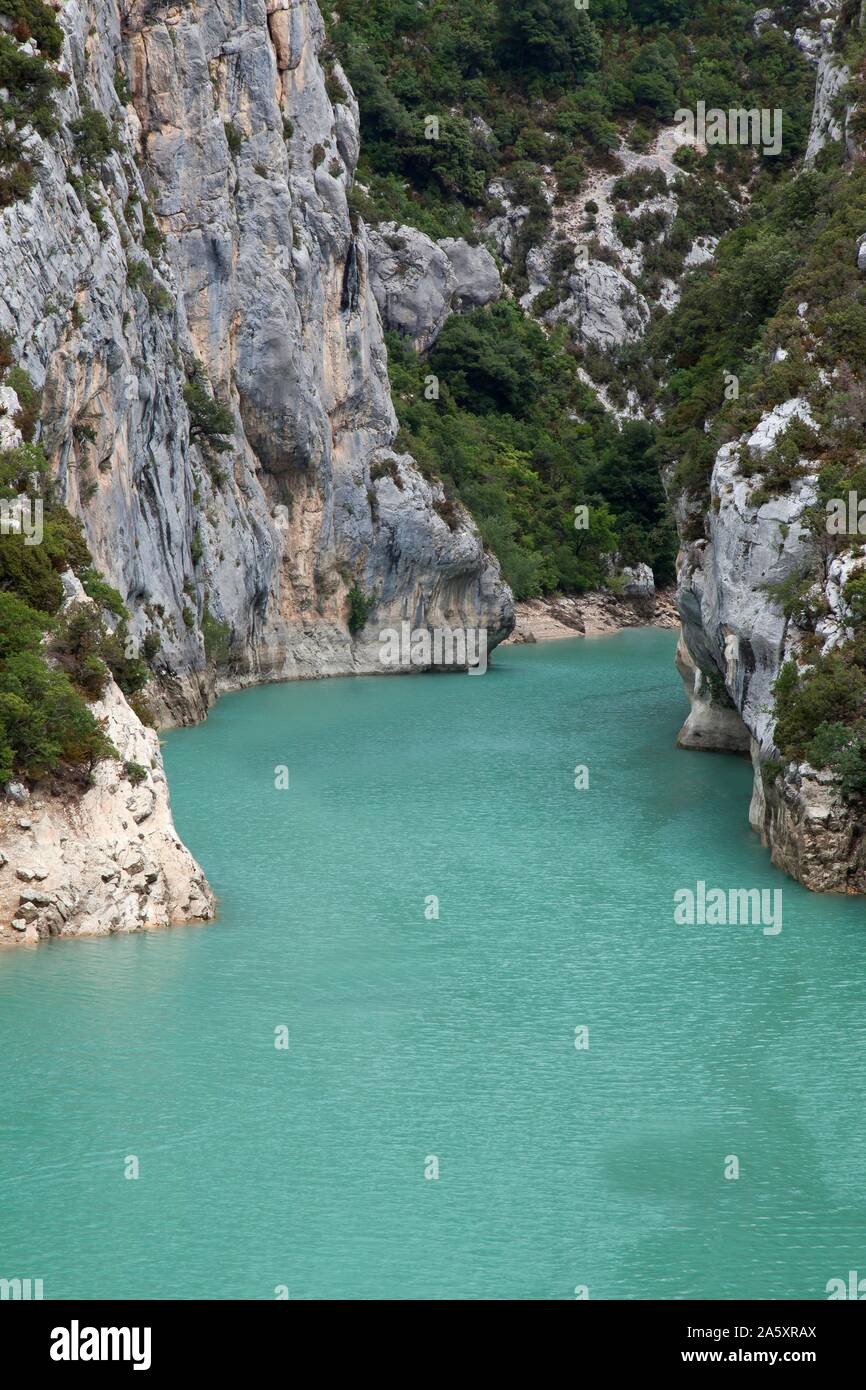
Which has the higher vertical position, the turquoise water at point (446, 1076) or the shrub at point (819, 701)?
the shrub at point (819, 701)

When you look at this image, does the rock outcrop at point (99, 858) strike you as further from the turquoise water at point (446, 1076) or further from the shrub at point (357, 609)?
the shrub at point (357, 609)

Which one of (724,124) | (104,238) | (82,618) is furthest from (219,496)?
(724,124)

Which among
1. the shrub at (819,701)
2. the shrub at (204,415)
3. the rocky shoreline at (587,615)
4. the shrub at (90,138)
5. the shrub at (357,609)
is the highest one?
the shrub at (90,138)

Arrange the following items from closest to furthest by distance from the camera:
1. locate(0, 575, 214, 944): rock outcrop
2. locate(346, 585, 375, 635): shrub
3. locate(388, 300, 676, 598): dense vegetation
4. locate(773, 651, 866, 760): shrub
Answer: locate(0, 575, 214, 944): rock outcrop, locate(773, 651, 866, 760): shrub, locate(346, 585, 375, 635): shrub, locate(388, 300, 676, 598): dense vegetation

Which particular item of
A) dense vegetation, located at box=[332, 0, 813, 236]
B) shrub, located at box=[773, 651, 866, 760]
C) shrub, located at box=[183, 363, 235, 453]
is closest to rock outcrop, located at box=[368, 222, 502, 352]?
dense vegetation, located at box=[332, 0, 813, 236]

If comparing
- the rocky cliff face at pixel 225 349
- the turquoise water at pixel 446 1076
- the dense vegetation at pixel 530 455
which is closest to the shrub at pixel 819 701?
the turquoise water at pixel 446 1076

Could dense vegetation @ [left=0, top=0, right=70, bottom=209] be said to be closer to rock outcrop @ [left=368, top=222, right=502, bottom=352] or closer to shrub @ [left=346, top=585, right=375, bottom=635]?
shrub @ [left=346, top=585, right=375, bottom=635]

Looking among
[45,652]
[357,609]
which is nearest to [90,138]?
[45,652]

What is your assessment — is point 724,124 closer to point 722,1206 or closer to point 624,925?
point 624,925
